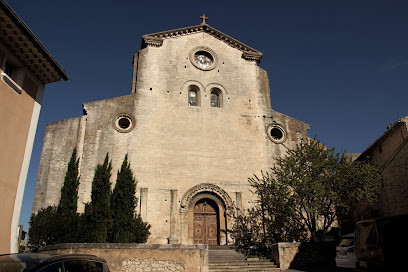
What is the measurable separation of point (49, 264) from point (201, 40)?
2078 centimetres

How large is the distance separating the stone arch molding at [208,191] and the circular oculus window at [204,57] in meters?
8.63

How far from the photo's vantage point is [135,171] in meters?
18.6

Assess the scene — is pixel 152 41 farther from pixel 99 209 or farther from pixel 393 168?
pixel 393 168

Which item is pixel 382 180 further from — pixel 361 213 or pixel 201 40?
pixel 201 40

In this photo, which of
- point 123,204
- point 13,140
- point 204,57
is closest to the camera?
point 13,140

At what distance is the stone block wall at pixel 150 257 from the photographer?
12.1m

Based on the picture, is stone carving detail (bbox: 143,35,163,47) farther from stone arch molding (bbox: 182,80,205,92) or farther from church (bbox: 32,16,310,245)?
stone arch molding (bbox: 182,80,205,92)

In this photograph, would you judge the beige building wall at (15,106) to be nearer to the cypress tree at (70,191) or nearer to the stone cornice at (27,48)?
the stone cornice at (27,48)

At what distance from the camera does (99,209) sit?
53.3 ft

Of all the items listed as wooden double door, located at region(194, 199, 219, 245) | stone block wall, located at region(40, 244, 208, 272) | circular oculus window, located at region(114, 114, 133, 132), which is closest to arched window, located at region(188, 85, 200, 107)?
circular oculus window, located at region(114, 114, 133, 132)

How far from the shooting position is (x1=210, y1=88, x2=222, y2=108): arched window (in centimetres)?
2238

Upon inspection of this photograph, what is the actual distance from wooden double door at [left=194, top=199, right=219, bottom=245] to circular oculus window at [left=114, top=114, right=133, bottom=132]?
6.30 meters

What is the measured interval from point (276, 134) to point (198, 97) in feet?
19.4

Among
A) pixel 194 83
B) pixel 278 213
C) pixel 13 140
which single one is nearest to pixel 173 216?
pixel 278 213
